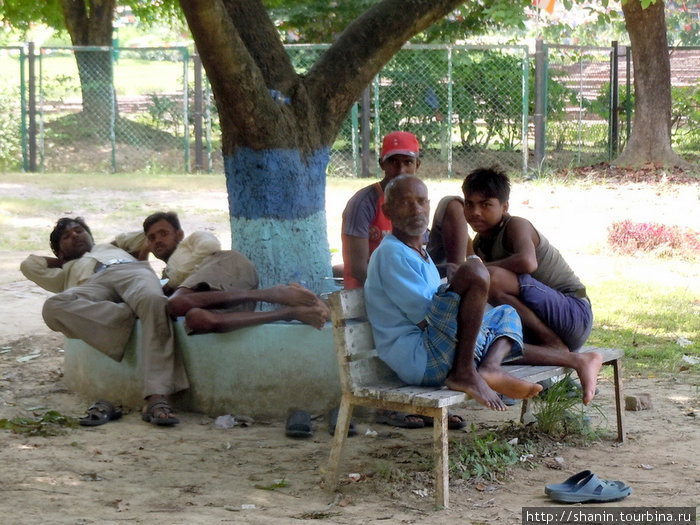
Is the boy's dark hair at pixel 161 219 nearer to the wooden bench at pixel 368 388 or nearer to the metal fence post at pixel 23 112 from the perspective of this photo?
the wooden bench at pixel 368 388

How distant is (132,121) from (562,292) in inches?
556

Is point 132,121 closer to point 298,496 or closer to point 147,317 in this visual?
point 147,317

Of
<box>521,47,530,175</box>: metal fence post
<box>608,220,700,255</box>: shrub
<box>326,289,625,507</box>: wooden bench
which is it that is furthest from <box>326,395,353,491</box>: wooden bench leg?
<box>521,47,530,175</box>: metal fence post

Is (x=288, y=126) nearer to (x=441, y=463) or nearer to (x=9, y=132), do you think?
(x=441, y=463)

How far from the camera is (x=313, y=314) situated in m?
5.56

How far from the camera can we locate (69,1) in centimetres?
1902

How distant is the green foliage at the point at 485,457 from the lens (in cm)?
456

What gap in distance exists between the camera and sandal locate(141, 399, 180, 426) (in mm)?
5438

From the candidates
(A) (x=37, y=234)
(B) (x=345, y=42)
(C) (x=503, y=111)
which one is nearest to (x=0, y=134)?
(A) (x=37, y=234)

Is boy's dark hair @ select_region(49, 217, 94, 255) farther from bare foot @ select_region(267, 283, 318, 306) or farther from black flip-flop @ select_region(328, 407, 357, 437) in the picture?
black flip-flop @ select_region(328, 407, 357, 437)

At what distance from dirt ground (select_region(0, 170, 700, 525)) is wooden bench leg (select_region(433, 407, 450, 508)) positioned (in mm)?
53

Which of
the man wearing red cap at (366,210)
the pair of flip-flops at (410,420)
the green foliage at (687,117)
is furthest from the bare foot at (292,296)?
the green foliage at (687,117)

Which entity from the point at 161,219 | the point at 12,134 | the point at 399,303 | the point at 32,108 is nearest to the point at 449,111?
the point at 32,108

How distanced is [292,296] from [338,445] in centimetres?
134
